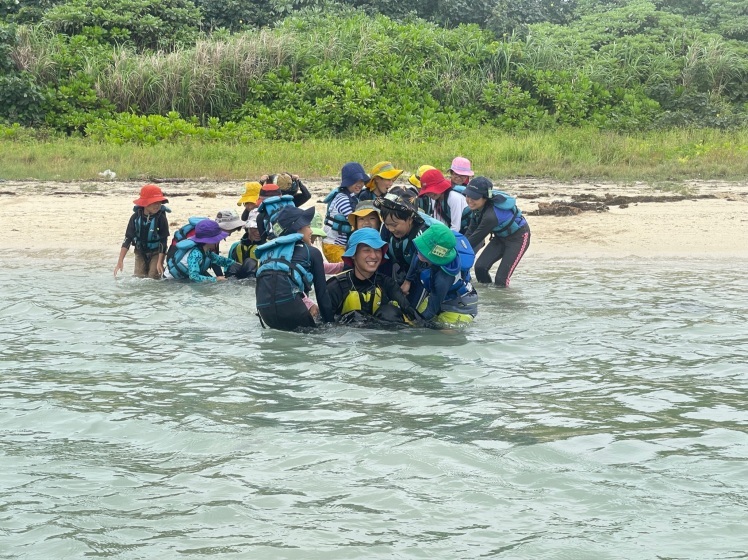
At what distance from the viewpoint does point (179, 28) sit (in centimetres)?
2397

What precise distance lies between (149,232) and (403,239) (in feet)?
11.9

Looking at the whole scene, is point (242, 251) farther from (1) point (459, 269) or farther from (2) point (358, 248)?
(1) point (459, 269)

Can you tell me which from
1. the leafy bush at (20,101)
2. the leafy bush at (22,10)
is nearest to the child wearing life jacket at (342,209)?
the leafy bush at (20,101)

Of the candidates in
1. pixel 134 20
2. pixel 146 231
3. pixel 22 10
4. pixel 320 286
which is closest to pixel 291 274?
pixel 320 286

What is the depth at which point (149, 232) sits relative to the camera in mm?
11289

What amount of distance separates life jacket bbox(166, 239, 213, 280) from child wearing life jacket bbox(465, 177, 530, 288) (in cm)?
276

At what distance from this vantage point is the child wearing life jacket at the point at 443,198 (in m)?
10.4

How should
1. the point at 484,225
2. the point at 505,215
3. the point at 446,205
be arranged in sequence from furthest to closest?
the point at 505,215
the point at 484,225
the point at 446,205

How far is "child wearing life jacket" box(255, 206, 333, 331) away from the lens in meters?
8.44

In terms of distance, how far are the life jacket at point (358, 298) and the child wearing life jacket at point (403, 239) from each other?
0.70ft

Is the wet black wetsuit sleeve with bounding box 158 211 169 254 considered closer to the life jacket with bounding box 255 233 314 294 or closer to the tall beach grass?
the life jacket with bounding box 255 233 314 294

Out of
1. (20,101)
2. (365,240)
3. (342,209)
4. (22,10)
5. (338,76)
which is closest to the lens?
(365,240)

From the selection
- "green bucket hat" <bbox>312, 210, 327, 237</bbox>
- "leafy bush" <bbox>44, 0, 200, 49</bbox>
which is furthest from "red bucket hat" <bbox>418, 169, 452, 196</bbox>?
"leafy bush" <bbox>44, 0, 200, 49</bbox>

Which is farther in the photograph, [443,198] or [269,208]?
[443,198]
